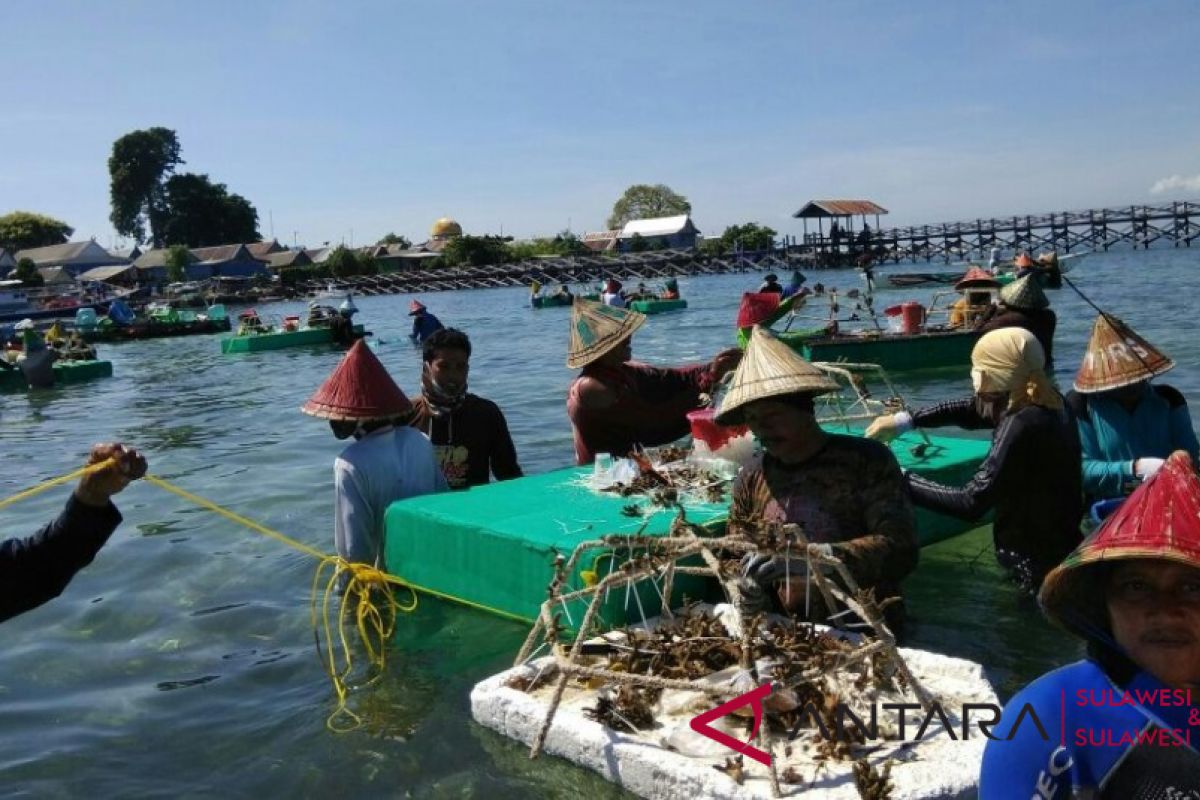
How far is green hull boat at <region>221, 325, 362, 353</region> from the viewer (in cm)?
3032

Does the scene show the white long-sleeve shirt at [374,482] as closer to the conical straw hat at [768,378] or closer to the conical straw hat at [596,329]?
the conical straw hat at [596,329]

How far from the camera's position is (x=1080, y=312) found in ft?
91.7

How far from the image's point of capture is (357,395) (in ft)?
15.8

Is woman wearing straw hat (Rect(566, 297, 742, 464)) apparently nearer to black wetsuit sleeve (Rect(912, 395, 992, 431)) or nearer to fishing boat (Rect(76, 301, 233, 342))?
black wetsuit sleeve (Rect(912, 395, 992, 431))

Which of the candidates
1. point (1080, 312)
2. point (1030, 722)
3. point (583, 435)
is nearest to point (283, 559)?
point (583, 435)

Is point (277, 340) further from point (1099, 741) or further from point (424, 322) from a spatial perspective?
point (1099, 741)

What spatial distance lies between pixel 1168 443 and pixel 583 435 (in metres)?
2.82

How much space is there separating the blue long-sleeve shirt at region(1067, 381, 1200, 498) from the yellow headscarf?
0.59 m

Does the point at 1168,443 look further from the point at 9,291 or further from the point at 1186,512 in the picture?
the point at 9,291

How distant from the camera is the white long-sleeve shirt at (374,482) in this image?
5078mm

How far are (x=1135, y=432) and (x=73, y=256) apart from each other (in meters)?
92.7

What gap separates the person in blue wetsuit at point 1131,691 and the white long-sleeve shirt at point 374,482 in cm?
366

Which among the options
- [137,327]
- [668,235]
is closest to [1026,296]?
[137,327]

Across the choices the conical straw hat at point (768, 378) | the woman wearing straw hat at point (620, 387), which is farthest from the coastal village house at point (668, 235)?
Result: the conical straw hat at point (768, 378)
